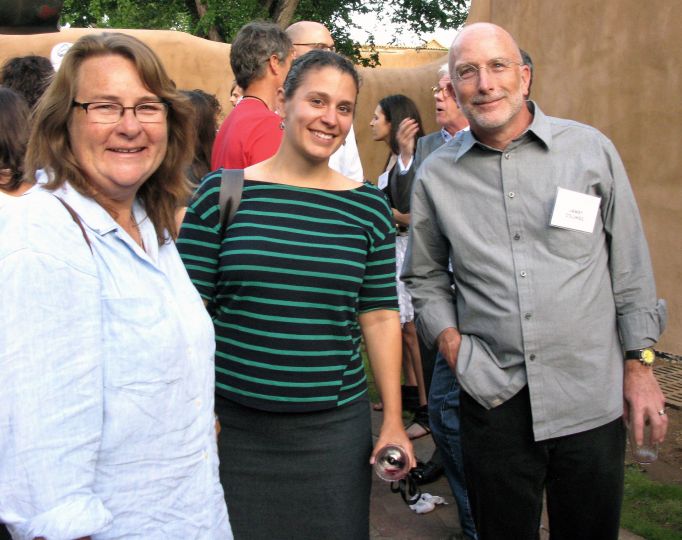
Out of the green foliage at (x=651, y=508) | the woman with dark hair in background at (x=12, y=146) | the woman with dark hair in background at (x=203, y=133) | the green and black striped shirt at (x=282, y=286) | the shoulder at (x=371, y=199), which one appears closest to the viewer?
the green and black striped shirt at (x=282, y=286)

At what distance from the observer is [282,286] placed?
221 cm

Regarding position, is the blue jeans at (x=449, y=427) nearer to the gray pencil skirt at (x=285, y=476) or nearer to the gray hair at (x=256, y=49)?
the gray pencil skirt at (x=285, y=476)

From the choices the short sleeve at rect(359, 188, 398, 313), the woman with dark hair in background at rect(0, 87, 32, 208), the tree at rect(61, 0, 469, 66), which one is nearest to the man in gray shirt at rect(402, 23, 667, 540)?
the short sleeve at rect(359, 188, 398, 313)

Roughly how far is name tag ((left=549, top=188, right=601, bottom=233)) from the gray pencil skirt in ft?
2.83

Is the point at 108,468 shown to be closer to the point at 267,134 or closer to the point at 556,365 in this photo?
the point at 556,365

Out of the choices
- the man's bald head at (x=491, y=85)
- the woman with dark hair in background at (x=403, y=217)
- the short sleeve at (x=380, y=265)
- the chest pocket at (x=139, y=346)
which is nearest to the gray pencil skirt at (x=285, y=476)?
the short sleeve at (x=380, y=265)

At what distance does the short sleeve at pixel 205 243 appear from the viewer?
89.3 inches

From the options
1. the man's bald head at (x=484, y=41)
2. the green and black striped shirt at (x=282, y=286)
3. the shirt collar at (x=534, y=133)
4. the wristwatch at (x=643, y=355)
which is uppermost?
the man's bald head at (x=484, y=41)

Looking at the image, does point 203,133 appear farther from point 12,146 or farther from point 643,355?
point 643,355

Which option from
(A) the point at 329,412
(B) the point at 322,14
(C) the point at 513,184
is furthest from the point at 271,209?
(B) the point at 322,14

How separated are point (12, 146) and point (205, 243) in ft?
3.33

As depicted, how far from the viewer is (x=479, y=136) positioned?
8.36ft

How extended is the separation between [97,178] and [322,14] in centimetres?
1862

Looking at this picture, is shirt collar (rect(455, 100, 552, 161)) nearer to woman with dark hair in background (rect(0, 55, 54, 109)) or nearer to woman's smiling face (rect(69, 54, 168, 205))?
woman's smiling face (rect(69, 54, 168, 205))
